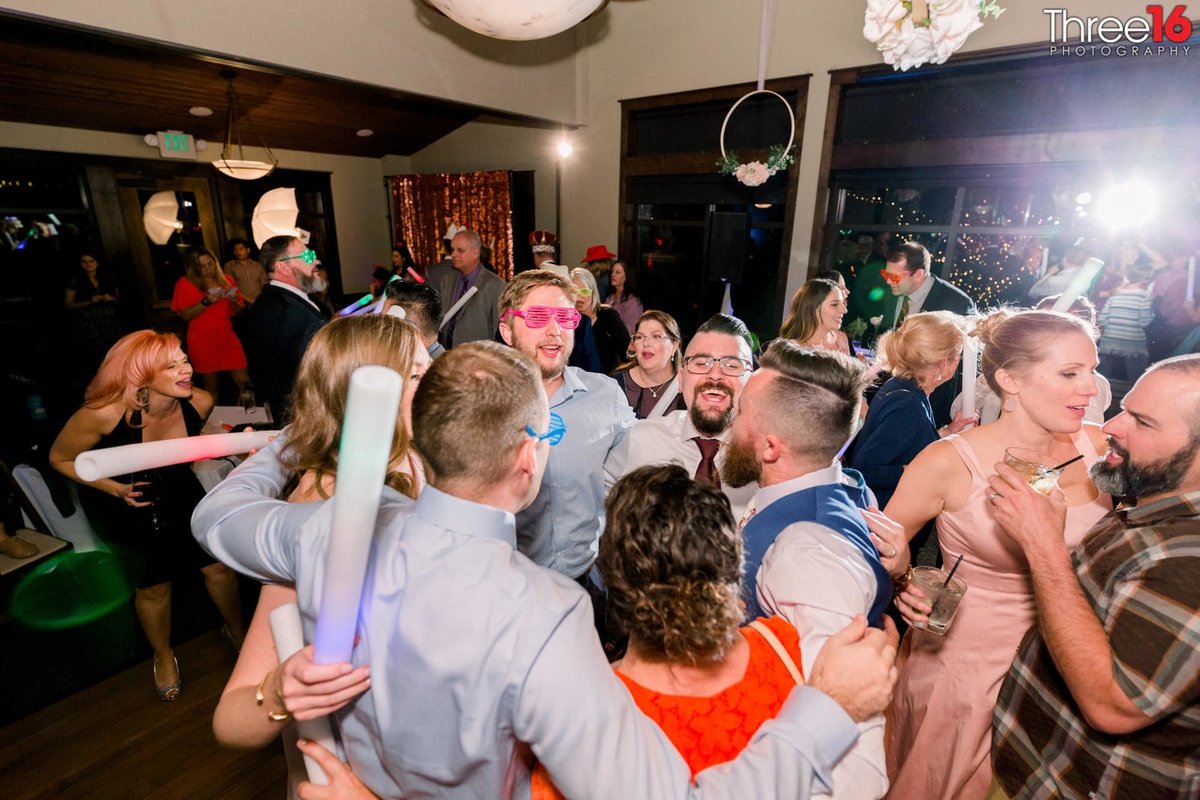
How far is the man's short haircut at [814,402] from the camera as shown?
53.0 inches

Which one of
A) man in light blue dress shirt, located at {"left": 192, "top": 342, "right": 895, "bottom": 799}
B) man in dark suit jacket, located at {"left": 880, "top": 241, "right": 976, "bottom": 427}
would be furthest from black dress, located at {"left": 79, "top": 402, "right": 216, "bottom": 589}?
man in dark suit jacket, located at {"left": 880, "top": 241, "right": 976, "bottom": 427}

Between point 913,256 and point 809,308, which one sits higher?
point 913,256

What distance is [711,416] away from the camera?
205 centimetres

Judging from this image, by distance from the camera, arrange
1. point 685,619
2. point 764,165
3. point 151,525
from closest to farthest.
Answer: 1. point 685,619
2. point 151,525
3. point 764,165

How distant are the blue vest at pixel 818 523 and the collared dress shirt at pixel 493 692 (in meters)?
0.42

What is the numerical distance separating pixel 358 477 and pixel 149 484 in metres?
2.41

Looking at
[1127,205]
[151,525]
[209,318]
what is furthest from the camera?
[209,318]

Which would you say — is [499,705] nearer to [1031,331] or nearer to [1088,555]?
[1088,555]

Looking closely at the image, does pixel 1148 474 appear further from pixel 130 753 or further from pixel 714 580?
pixel 130 753

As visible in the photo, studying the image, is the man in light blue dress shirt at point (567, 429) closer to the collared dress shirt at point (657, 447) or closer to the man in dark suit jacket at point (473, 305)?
the collared dress shirt at point (657, 447)

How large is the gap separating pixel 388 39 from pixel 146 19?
1742mm

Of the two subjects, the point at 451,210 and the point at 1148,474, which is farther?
the point at 451,210

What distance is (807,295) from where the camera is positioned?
334 centimetres

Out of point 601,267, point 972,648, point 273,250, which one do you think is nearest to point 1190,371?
point 972,648
